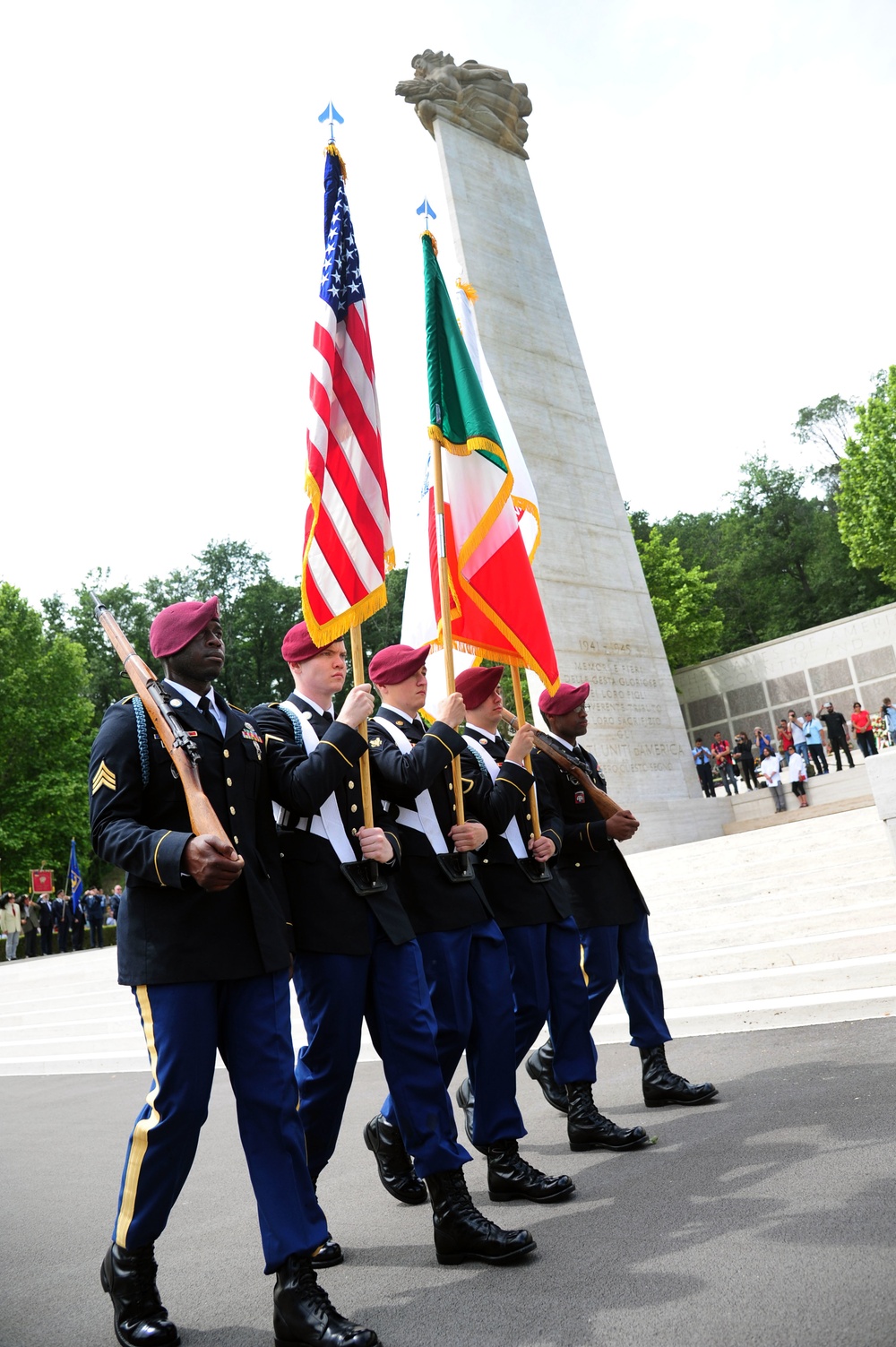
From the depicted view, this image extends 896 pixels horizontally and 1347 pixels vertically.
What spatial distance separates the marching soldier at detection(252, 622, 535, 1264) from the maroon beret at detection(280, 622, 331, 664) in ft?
1.44

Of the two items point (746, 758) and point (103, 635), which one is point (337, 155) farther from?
point (103, 635)

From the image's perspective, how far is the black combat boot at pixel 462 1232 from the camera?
11.5 feet

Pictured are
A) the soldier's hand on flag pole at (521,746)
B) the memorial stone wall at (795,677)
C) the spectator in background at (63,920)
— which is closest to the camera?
the soldier's hand on flag pole at (521,746)

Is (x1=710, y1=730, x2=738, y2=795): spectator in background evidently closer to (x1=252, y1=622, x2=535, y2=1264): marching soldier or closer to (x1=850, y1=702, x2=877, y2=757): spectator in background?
(x1=850, y1=702, x2=877, y2=757): spectator in background

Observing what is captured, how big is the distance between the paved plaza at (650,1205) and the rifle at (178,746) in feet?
4.79

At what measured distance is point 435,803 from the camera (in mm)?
4555

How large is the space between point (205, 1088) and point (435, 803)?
1.60 meters

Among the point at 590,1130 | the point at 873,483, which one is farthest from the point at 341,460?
the point at 873,483

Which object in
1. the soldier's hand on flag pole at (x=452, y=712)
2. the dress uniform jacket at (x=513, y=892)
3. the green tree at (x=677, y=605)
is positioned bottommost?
the dress uniform jacket at (x=513, y=892)

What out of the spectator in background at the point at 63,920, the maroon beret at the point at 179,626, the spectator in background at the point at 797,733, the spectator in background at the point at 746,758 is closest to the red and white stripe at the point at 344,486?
the maroon beret at the point at 179,626

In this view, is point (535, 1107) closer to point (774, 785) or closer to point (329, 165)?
point (329, 165)

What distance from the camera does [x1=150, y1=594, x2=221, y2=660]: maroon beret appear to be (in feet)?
11.7

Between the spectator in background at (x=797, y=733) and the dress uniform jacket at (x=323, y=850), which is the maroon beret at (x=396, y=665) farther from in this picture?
the spectator in background at (x=797, y=733)

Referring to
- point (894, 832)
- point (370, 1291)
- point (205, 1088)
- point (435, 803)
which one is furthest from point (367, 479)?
point (894, 832)
